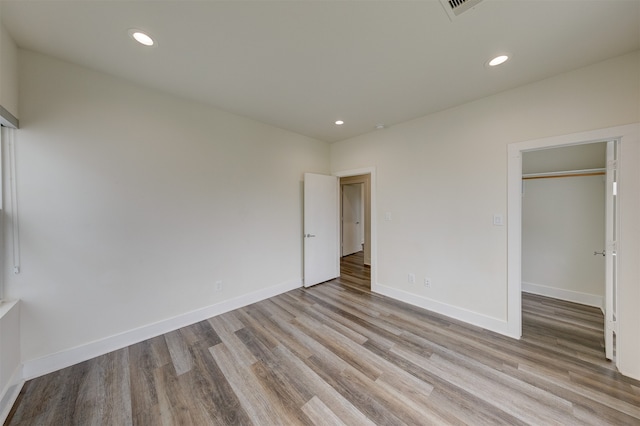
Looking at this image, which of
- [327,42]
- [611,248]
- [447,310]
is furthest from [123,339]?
[611,248]

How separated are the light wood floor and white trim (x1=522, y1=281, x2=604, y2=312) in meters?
0.33

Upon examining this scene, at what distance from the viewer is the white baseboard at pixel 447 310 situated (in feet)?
7.74

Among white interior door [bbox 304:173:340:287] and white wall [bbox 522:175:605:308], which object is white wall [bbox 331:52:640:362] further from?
white wall [bbox 522:175:605:308]

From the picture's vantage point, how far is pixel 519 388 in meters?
1.63

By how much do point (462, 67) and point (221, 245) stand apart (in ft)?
10.7

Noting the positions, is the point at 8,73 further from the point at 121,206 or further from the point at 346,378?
the point at 346,378

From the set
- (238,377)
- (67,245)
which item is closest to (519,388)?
(238,377)

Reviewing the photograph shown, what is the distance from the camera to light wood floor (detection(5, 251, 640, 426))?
143 centimetres

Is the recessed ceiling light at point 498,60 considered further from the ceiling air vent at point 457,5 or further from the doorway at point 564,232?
the doorway at point 564,232

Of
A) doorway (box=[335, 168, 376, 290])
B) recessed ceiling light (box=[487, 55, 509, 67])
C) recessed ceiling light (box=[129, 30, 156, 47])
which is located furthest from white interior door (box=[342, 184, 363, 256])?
recessed ceiling light (box=[129, 30, 156, 47])

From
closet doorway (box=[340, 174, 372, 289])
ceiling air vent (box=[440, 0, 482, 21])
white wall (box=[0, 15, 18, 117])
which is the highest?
ceiling air vent (box=[440, 0, 482, 21])

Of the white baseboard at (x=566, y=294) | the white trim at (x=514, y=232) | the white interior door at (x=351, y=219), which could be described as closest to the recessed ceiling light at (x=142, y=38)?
the white trim at (x=514, y=232)

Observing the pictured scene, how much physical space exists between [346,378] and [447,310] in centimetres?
175

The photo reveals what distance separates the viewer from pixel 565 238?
302 centimetres
